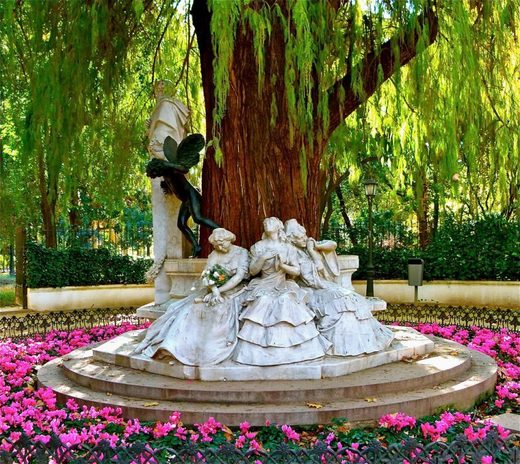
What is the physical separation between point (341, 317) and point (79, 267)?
1187 centimetres

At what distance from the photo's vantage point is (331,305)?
240 inches

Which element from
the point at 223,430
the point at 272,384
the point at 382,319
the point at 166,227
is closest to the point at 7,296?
the point at 382,319

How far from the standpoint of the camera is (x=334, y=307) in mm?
6055

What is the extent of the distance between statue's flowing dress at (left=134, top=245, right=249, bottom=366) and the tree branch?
92.1 inches

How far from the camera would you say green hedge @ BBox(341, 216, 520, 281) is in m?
15.4

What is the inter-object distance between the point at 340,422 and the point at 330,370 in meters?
0.80

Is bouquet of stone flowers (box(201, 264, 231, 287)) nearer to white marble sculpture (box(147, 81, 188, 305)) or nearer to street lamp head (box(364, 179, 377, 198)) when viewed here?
white marble sculpture (box(147, 81, 188, 305))

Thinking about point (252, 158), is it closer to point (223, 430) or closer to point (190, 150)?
point (190, 150)

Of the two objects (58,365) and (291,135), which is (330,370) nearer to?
(291,135)

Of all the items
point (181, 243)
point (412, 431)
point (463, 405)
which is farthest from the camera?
point (181, 243)

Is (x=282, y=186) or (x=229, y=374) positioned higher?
(x=282, y=186)

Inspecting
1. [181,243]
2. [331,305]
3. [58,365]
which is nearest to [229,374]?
Result: [331,305]

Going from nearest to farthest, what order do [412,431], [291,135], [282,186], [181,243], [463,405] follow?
[412,431]
[463,405]
[291,135]
[282,186]
[181,243]

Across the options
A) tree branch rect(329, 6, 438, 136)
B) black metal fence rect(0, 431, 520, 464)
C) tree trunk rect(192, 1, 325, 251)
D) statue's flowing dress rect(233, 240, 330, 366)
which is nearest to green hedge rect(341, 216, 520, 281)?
tree branch rect(329, 6, 438, 136)
